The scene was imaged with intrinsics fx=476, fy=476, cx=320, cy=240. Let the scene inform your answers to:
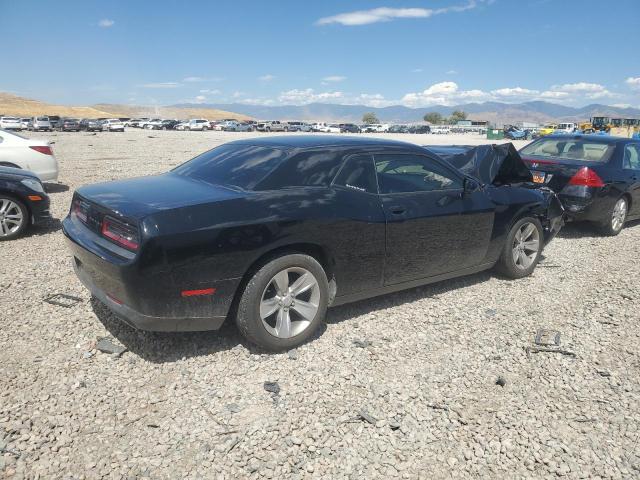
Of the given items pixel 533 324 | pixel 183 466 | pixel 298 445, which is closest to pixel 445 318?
pixel 533 324

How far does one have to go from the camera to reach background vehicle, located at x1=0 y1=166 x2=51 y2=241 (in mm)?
6438

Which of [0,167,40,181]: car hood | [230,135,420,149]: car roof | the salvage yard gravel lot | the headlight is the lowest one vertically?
the salvage yard gravel lot

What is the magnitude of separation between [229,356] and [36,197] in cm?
475

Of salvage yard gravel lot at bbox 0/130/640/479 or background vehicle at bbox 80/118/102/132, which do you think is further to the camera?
background vehicle at bbox 80/118/102/132

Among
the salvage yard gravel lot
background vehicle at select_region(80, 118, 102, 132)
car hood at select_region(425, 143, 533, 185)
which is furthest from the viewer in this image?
background vehicle at select_region(80, 118, 102, 132)

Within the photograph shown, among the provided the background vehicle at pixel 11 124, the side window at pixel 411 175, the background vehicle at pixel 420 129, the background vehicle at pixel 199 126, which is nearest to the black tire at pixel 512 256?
the side window at pixel 411 175

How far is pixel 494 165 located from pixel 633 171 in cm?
376

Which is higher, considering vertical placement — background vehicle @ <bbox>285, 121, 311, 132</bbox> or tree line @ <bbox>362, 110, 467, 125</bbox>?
tree line @ <bbox>362, 110, 467, 125</bbox>

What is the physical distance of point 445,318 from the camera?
4.36 m

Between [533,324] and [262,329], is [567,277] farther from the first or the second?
[262,329]

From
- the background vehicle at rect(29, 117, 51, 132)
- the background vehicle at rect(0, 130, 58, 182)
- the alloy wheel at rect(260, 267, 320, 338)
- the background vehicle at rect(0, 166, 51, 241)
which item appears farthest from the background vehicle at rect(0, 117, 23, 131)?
the alloy wheel at rect(260, 267, 320, 338)

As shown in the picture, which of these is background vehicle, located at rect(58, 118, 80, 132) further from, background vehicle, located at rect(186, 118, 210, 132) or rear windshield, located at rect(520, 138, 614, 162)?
rear windshield, located at rect(520, 138, 614, 162)

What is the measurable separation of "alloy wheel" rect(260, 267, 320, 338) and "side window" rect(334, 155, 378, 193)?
2.83 feet

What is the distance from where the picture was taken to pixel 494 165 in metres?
5.44
